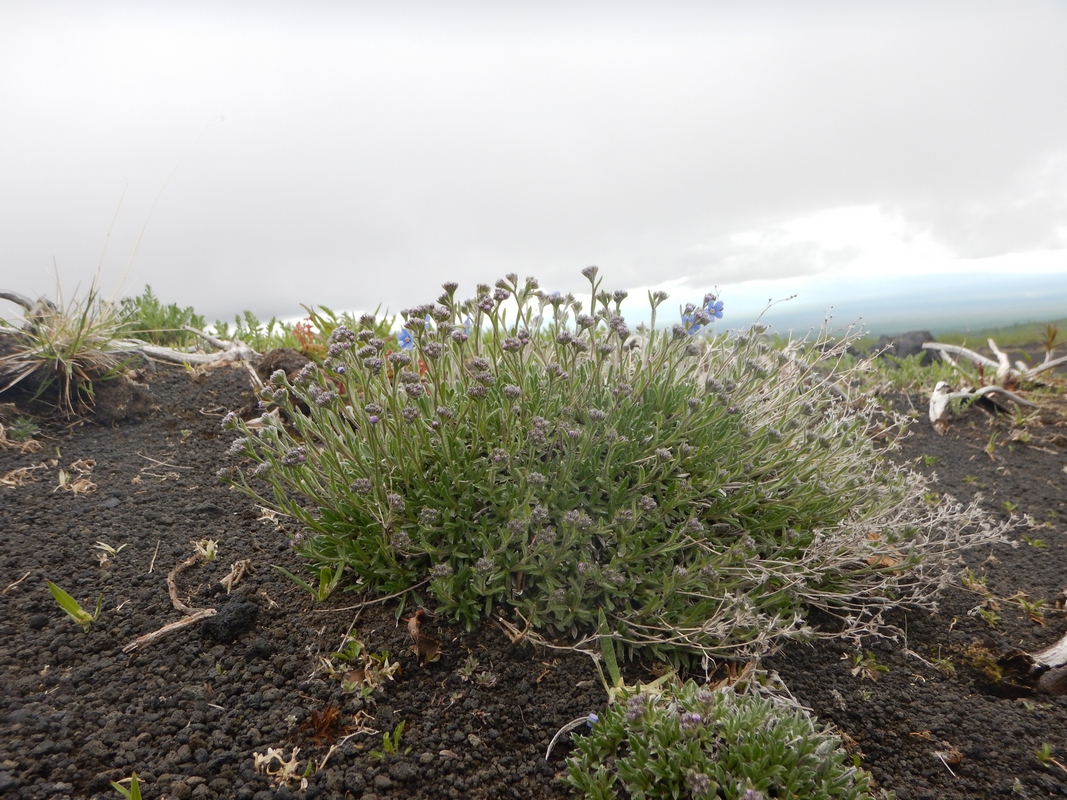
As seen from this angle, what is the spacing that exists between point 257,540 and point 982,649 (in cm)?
357

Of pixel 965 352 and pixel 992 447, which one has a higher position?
pixel 965 352

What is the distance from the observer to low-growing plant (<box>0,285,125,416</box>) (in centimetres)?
481

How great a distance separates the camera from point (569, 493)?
2986 mm

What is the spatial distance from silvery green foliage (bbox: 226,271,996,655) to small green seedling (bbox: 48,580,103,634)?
30.5 inches

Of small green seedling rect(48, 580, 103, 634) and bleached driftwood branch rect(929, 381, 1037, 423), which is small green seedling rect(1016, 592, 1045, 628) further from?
small green seedling rect(48, 580, 103, 634)

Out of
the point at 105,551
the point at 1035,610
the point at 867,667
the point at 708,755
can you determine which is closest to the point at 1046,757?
→ the point at 867,667

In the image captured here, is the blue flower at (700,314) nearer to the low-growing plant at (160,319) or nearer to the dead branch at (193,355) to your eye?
the dead branch at (193,355)

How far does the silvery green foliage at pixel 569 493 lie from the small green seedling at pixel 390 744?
0.51m

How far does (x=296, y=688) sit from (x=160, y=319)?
239 inches

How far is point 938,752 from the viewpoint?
8.33 ft

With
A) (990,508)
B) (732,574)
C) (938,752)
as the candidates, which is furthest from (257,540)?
(990,508)

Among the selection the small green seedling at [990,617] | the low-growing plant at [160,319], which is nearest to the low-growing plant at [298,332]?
the low-growing plant at [160,319]

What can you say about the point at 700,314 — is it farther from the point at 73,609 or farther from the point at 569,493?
the point at 73,609

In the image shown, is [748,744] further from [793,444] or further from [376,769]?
[793,444]
